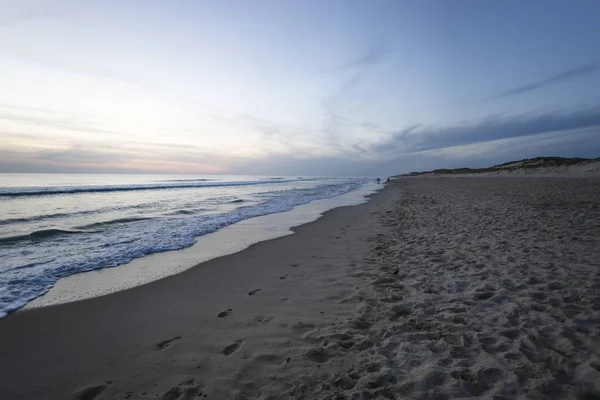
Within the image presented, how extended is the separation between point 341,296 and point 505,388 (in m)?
2.74

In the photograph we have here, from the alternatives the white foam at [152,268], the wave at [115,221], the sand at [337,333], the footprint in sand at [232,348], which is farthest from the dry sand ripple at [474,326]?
the wave at [115,221]

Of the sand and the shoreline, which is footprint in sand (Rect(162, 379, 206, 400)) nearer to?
the sand

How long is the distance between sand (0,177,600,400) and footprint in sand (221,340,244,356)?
2 centimetres

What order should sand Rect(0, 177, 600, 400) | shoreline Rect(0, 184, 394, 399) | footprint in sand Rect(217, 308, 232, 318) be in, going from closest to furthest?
sand Rect(0, 177, 600, 400) < shoreline Rect(0, 184, 394, 399) < footprint in sand Rect(217, 308, 232, 318)

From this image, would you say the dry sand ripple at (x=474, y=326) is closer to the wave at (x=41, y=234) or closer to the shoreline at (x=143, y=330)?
the shoreline at (x=143, y=330)

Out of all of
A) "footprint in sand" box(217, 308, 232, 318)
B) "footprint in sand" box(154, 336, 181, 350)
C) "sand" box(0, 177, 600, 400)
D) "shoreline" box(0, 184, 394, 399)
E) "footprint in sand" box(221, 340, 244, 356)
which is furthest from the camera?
"footprint in sand" box(217, 308, 232, 318)

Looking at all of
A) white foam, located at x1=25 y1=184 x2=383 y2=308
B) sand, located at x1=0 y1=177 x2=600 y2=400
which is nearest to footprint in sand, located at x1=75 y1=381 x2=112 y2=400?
sand, located at x1=0 y1=177 x2=600 y2=400

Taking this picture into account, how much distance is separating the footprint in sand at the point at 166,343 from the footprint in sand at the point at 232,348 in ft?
2.50

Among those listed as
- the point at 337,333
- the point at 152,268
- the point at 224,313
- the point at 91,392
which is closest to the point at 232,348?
the point at 224,313

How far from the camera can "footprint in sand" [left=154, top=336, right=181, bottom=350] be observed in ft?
12.7

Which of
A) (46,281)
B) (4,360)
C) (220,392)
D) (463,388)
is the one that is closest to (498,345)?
(463,388)

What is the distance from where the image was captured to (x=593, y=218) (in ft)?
33.1

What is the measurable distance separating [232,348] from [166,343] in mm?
949

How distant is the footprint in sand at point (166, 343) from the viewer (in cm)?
387
